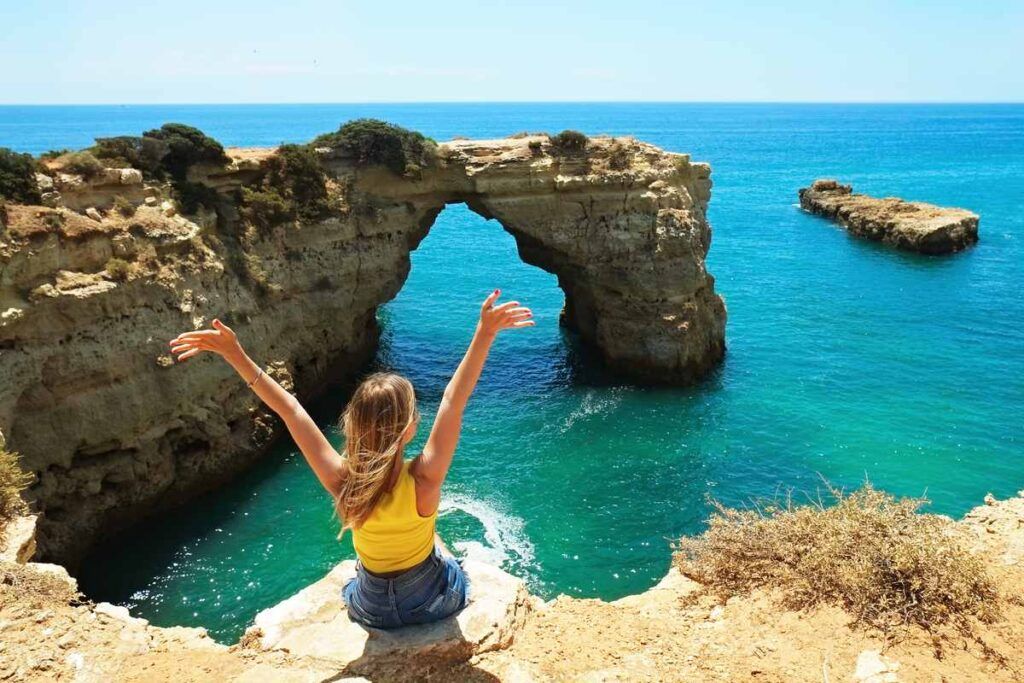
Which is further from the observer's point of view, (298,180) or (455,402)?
(298,180)

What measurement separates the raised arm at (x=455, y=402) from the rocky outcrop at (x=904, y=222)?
58.3 metres

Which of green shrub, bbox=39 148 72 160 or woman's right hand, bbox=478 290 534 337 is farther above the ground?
green shrub, bbox=39 148 72 160

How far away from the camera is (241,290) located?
979 inches

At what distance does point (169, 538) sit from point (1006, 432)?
28.5 meters

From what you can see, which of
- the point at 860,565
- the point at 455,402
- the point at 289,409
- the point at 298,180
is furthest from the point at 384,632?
the point at 298,180

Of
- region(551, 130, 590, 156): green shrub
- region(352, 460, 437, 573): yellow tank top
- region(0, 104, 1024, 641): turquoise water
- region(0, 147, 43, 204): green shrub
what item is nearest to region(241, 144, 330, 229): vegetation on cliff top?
region(0, 147, 43, 204): green shrub

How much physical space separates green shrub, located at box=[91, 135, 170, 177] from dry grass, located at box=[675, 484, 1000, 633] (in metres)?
22.2

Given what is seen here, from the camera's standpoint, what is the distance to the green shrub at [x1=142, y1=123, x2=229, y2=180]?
80.0 ft

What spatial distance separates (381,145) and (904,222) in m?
46.8

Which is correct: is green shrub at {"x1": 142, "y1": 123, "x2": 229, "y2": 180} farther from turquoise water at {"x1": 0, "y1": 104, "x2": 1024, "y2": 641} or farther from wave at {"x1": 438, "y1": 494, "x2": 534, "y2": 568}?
wave at {"x1": 438, "y1": 494, "x2": 534, "y2": 568}

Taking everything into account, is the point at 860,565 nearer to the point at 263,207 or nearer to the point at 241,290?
the point at 241,290

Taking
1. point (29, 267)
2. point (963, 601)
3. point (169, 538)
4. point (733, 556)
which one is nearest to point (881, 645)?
point (963, 601)

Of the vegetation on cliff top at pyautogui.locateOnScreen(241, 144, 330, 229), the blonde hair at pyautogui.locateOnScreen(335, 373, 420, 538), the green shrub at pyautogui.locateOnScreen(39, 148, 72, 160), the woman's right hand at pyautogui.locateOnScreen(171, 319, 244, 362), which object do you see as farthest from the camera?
the vegetation on cliff top at pyautogui.locateOnScreen(241, 144, 330, 229)

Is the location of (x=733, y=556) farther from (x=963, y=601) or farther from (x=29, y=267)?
(x=29, y=267)
